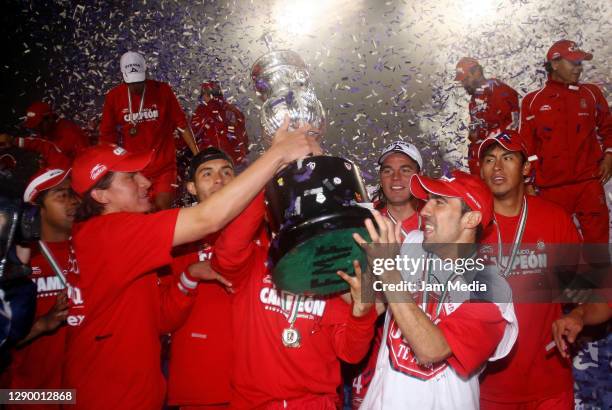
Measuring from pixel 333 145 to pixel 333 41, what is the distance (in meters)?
2.03

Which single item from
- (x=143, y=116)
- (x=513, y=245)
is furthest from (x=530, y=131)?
(x=143, y=116)

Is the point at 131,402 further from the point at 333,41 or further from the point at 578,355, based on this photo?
the point at 333,41

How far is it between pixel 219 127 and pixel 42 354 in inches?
191

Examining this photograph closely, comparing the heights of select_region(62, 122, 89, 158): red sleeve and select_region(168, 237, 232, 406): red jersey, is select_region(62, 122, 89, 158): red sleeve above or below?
above

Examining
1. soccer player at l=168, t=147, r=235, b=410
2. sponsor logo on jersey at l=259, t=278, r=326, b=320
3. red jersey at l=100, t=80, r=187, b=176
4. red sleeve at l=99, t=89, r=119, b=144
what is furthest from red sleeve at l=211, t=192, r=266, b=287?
red sleeve at l=99, t=89, r=119, b=144

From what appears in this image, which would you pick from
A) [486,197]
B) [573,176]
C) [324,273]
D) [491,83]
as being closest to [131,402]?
[324,273]

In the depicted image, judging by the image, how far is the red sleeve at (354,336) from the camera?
250 cm

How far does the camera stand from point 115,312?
2.54 m

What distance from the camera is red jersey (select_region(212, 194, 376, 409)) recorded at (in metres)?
2.62

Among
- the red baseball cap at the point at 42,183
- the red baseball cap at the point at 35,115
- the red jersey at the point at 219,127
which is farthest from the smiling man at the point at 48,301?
the red baseball cap at the point at 35,115

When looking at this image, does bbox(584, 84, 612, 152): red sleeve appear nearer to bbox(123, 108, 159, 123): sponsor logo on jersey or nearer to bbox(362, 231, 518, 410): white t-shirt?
bbox(362, 231, 518, 410): white t-shirt

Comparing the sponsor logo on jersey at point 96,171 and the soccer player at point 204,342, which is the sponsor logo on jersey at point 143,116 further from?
the sponsor logo on jersey at point 96,171

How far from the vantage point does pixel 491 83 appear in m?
7.34

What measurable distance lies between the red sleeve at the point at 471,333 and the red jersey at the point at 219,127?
5672mm
